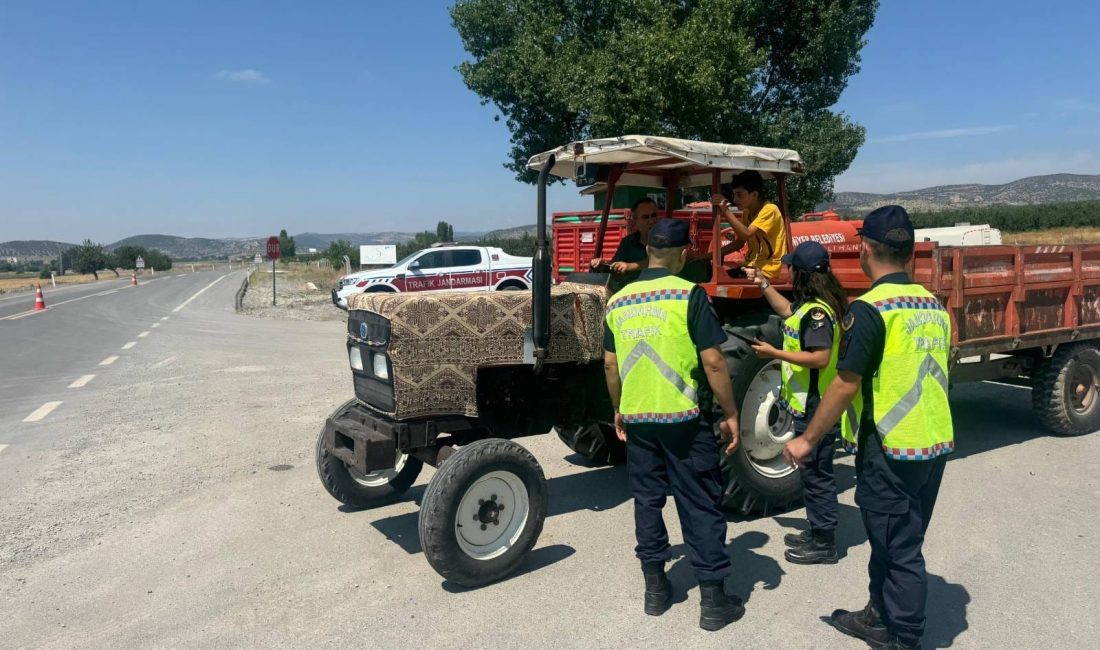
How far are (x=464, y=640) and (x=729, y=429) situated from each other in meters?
1.64

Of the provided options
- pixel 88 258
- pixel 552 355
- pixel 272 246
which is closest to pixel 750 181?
pixel 552 355

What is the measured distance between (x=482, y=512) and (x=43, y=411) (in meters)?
7.36

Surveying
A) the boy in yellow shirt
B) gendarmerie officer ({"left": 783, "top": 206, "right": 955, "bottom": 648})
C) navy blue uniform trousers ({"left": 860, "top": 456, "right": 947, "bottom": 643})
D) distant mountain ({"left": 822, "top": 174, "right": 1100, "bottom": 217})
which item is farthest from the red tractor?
distant mountain ({"left": 822, "top": 174, "right": 1100, "bottom": 217})

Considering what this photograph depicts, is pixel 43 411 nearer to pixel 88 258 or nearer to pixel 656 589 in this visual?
pixel 656 589

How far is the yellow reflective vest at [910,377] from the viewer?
10.4 ft

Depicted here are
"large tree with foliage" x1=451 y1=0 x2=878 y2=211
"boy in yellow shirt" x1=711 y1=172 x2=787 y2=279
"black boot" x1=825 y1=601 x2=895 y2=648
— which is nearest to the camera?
"black boot" x1=825 y1=601 x2=895 y2=648

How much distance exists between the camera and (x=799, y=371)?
443 centimetres

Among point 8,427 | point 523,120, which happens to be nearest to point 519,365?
point 8,427

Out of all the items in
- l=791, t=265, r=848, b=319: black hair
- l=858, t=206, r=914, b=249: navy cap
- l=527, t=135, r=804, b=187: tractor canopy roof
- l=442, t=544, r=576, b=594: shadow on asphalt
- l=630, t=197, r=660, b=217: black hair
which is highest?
l=527, t=135, r=804, b=187: tractor canopy roof

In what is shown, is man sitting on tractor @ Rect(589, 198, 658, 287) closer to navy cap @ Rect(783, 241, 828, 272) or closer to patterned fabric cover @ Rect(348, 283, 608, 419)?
patterned fabric cover @ Rect(348, 283, 608, 419)

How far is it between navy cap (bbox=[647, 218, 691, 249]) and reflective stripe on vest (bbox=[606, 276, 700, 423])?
0.17 meters

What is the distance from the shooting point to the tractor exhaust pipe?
404 centimetres

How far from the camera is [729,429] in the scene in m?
3.81

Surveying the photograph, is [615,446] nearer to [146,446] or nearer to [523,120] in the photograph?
[146,446]
